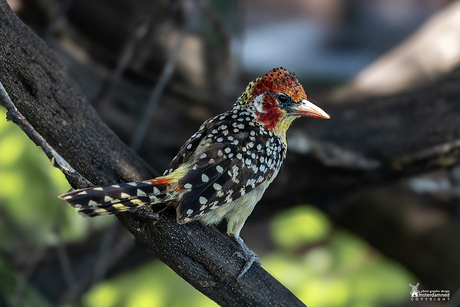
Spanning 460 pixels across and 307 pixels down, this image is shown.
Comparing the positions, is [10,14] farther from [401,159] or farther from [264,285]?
[401,159]

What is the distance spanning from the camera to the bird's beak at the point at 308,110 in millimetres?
1935

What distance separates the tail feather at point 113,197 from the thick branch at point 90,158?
0.25 metres

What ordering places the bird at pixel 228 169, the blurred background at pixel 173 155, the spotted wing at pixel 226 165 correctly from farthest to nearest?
the blurred background at pixel 173 155 < the spotted wing at pixel 226 165 < the bird at pixel 228 169

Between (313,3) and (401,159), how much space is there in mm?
4023

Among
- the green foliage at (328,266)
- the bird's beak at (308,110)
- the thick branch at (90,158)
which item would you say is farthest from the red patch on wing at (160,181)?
the green foliage at (328,266)

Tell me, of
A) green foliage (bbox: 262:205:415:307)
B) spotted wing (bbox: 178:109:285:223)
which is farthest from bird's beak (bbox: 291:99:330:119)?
green foliage (bbox: 262:205:415:307)

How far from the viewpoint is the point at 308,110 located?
6.40 feet

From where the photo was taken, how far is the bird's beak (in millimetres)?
1935

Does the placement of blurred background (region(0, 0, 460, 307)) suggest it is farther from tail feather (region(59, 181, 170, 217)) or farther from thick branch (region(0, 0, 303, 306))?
tail feather (region(59, 181, 170, 217))

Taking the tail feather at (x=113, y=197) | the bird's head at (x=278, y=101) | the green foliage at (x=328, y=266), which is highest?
the green foliage at (x=328, y=266)

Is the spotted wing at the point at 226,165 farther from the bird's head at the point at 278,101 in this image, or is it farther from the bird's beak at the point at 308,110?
the bird's beak at the point at 308,110

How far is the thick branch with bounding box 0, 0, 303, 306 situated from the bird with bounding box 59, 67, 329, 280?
0.09 meters

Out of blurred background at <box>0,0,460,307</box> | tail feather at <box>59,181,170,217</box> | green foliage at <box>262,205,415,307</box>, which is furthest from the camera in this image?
green foliage at <box>262,205,415,307</box>

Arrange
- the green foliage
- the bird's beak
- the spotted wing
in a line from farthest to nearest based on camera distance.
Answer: the green foliage
the bird's beak
the spotted wing
